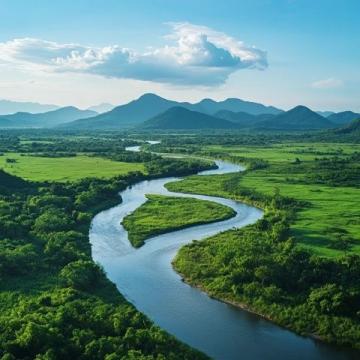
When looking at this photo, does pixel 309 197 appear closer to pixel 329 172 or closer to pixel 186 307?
pixel 329 172

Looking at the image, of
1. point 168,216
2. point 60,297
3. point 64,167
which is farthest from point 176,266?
point 64,167

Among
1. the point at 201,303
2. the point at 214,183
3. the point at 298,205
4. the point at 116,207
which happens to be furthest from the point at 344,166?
the point at 201,303

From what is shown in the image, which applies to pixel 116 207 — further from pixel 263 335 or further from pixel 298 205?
pixel 263 335

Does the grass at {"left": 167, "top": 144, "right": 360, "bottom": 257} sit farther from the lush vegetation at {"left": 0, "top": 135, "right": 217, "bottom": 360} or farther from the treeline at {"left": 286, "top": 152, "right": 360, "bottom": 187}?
the lush vegetation at {"left": 0, "top": 135, "right": 217, "bottom": 360}

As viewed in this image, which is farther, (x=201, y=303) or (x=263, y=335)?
(x=201, y=303)

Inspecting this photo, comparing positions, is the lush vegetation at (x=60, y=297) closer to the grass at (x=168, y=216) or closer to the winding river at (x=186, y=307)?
the winding river at (x=186, y=307)

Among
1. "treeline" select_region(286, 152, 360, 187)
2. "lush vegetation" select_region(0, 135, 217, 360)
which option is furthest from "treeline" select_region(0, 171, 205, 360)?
"treeline" select_region(286, 152, 360, 187)

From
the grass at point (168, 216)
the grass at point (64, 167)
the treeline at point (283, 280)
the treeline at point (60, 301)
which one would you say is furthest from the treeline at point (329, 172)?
the treeline at point (60, 301)
